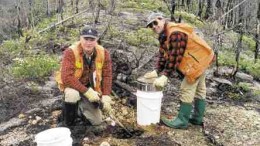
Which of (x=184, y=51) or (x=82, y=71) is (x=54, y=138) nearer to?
(x=82, y=71)

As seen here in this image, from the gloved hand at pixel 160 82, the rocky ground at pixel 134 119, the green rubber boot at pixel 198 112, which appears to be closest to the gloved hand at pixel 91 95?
the rocky ground at pixel 134 119

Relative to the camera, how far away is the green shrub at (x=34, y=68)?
25.0ft

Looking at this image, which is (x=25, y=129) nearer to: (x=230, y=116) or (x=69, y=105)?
(x=69, y=105)

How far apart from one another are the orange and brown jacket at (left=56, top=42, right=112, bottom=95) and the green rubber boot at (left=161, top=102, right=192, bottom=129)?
0.96 meters

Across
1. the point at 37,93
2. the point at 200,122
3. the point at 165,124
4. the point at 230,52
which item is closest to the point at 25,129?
the point at 37,93

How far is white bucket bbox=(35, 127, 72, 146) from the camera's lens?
163 inches

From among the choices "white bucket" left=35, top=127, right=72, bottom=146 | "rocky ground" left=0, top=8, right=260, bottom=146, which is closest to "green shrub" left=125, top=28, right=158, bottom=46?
"rocky ground" left=0, top=8, right=260, bottom=146

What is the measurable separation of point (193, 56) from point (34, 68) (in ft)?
11.1

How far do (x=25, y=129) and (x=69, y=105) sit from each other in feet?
2.56

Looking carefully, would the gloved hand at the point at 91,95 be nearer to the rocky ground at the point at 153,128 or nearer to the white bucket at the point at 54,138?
the rocky ground at the point at 153,128

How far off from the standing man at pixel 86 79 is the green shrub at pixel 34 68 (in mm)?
2246

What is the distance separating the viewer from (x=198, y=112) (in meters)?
5.89

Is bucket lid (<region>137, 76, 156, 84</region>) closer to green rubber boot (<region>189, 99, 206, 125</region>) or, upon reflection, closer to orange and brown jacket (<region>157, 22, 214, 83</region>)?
orange and brown jacket (<region>157, 22, 214, 83</region>)

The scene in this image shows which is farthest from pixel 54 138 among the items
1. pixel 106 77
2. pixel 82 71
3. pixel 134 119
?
pixel 134 119
